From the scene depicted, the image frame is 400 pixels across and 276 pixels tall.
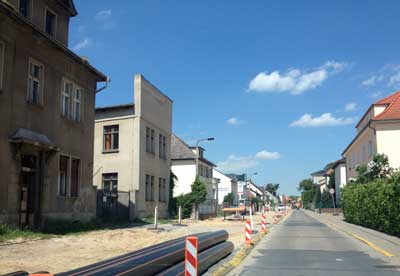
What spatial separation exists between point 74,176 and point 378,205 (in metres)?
15.8

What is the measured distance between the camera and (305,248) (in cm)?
1677

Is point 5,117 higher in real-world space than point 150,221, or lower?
higher

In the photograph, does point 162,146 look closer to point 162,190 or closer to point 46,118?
point 162,190

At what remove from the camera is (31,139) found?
18.7 m

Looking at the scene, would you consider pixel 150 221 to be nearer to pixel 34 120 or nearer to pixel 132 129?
pixel 132 129

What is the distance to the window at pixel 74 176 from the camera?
23.6 metres

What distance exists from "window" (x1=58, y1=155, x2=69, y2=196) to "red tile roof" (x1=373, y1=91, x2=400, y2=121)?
31.8m

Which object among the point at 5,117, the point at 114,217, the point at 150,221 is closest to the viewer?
the point at 5,117

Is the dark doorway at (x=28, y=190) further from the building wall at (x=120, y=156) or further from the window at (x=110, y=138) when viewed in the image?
the window at (x=110, y=138)

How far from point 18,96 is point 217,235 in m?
9.66

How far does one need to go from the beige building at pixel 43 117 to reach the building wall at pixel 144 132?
8142 millimetres

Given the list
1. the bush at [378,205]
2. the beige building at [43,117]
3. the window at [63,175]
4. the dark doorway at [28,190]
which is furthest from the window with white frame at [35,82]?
the bush at [378,205]

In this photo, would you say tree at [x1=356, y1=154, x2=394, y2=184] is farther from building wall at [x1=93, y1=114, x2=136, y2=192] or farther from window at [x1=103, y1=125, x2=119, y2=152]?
window at [x1=103, y1=125, x2=119, y2=152]

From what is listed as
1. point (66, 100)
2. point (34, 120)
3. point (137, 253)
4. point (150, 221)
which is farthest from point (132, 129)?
point (137, 253)
